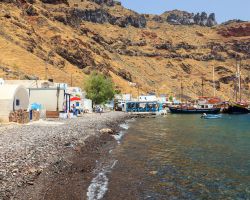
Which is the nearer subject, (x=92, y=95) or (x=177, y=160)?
(x=177, y=160)

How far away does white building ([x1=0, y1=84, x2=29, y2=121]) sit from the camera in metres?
45.3

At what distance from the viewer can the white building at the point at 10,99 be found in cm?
4531

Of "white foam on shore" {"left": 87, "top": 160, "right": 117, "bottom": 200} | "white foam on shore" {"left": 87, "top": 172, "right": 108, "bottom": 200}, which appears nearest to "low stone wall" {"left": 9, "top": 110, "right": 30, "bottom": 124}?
"white foam on shore" {"left": 87, "top": 160, "right": 117, "bottom": 200}

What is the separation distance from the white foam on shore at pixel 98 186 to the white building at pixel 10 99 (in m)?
24.6

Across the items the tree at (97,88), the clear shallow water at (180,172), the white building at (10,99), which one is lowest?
the clear shallow water at (180,172)

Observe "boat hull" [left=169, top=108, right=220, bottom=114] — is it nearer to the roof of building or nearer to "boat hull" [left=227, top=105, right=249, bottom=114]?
"boat hull" [left=227, top=105, right=249, bottom=114]

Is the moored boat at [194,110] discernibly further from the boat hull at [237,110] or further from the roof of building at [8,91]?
the roof of building at [8,91]

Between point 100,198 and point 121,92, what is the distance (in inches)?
5196

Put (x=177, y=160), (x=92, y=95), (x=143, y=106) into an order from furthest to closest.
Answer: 1. (x=143, y=106)
2. (x=92, y=95)
3. (x=177, y=160)

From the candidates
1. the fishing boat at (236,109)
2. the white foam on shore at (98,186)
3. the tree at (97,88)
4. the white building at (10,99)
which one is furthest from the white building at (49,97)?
the fishing boat at (236,109)

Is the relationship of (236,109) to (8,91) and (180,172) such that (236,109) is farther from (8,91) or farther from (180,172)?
(180,172)

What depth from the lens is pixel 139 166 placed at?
86.3ft

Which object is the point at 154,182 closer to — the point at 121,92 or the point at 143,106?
the point at 143,106

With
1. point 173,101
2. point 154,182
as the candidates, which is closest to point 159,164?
point 154,182
